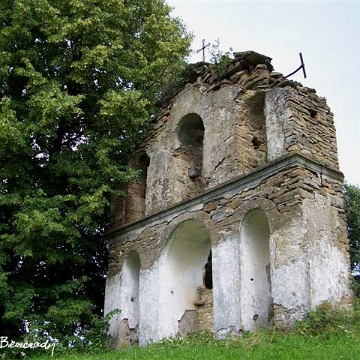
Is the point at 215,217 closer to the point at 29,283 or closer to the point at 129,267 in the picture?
the point at 129,267

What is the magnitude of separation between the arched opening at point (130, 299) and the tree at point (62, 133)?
0.91 meters

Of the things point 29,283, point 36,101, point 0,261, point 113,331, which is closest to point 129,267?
point 113,331

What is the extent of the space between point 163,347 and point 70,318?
7.65ft

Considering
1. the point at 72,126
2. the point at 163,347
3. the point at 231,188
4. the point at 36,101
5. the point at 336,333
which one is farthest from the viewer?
the point at 72,126

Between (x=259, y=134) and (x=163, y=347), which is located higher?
(x=259, y=134)

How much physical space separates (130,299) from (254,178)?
4498 millimetres

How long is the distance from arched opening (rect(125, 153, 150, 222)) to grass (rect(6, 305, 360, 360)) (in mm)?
4284

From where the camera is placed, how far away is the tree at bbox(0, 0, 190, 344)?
10695mm

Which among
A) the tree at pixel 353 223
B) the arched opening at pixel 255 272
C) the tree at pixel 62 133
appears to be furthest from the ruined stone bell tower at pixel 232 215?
the tree at pixel 353 223

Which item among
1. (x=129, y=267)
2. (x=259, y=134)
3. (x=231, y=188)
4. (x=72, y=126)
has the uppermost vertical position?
(x=72, y=126)

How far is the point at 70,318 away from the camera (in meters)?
10.6

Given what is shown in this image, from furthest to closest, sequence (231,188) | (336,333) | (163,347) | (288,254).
Answer: 1. (231,188)
2. (163,347)
3. (288,254)
4. (336,333)

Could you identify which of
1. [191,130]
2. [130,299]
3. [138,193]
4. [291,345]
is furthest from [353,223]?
[291,345]

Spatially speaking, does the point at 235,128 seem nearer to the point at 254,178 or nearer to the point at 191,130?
the point at 254,178
